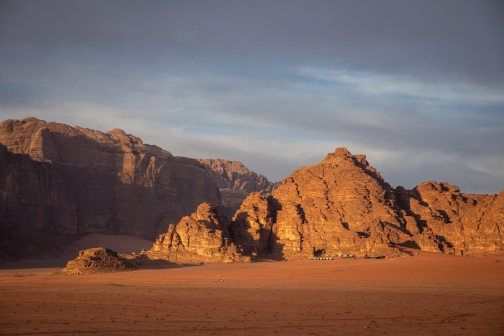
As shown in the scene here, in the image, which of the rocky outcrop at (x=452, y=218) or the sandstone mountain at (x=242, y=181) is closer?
the rocky outcrop at (x=452, y=218)

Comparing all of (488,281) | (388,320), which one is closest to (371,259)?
(488,281)

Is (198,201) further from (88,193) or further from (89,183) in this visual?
(88,193)

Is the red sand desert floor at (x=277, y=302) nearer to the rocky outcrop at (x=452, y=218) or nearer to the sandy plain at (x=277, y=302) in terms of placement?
the sandy plain at (x=277, y=302)

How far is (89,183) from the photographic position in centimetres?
11038

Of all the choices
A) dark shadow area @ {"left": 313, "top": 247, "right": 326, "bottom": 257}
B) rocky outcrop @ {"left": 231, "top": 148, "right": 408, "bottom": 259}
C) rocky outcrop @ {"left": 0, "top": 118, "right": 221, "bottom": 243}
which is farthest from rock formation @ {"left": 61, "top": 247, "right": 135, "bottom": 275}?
rocky outcrop @ {"left": 0, "top": 118, "right": 221, "bottom": 243}

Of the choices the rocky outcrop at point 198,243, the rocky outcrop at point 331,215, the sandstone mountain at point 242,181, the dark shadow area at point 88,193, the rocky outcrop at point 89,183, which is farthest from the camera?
the sandstone mountain at point 242,181

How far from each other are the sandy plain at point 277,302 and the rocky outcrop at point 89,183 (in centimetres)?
5028

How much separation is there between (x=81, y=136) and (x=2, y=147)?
21.2 meters

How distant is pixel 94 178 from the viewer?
111 m

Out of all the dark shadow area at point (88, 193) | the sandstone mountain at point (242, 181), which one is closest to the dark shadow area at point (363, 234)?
the dark shadow area at point (88, 193)

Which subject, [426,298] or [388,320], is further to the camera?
[426,298]

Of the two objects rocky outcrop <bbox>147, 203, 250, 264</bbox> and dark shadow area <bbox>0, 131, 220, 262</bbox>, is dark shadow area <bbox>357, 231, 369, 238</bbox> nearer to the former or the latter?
rocky outcrop <bbox>147, 203, 250, 264</bbox>

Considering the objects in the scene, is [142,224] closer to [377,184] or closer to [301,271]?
[377,184]

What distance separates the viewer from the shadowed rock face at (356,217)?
6150 centimetres
